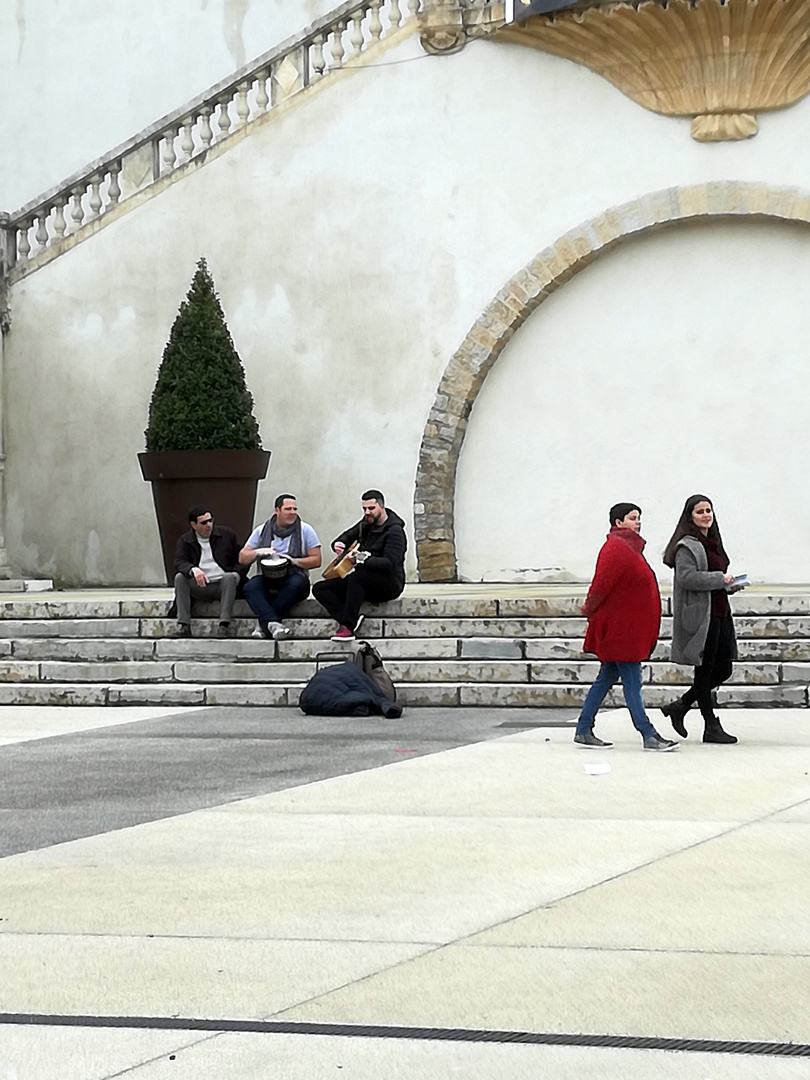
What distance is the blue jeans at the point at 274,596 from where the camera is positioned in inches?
520

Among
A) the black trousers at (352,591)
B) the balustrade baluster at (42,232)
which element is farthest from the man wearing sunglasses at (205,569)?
the balustrade baluster at (42,232)

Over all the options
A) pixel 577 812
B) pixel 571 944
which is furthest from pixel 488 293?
pixel 571 944

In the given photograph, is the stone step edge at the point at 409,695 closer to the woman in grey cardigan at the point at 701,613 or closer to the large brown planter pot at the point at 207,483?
the woman in grey cardigan at the point at 701,613

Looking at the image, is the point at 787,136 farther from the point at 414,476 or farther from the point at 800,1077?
the point at 800,1077

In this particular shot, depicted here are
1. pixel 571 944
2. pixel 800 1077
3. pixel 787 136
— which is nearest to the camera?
pixel 800 1077

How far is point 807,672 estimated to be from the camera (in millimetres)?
11906

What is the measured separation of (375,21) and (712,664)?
33.9 feet

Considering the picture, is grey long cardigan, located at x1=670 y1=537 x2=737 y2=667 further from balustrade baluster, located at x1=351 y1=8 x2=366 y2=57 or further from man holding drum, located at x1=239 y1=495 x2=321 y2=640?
balustrade baluster, located at x1=351 y1=8 x2=366 y2=57

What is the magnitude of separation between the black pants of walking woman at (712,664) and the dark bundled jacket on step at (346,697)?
2.25 metres

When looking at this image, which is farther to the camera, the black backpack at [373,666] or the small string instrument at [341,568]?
the small string instrument at [341,568]

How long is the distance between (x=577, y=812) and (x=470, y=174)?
1155 cm

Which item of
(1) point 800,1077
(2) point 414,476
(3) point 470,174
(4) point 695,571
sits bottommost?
(1) point 800,1077

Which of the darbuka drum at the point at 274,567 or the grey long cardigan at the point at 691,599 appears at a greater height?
the darbuka drum at the point at 274,567

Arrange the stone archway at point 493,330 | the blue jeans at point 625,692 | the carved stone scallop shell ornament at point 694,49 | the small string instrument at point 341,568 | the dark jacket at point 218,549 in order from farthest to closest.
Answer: the stone archway at point 493,330 < the carved stone scallop shell ornament at point 694,49 < the dark jacket at point 218,549 < the small string instrument at point 341,568 < the blue jeans at point 625,692
